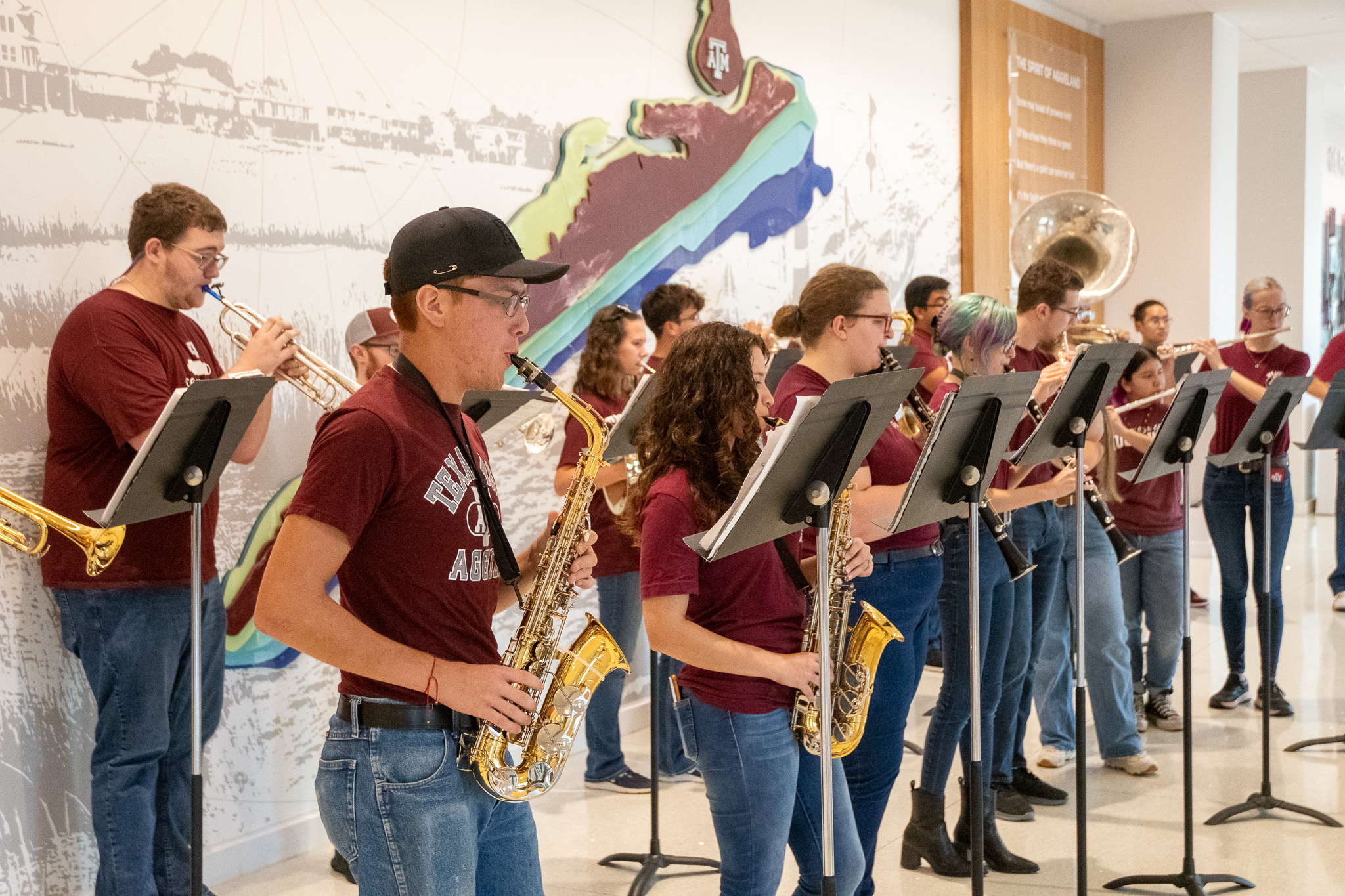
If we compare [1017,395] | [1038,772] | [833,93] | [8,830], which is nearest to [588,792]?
[1038,772]

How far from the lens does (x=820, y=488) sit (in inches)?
92.2

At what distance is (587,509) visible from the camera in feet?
7.77

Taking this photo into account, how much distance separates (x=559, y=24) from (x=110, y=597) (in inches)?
121

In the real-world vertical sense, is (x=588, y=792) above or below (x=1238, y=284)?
below

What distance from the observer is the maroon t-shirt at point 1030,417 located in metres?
4.12

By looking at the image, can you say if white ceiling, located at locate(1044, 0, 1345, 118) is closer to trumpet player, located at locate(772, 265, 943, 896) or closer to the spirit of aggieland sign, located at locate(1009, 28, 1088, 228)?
the spirit of aggieland sign, located at locate(1009, 28, 1088, 228)

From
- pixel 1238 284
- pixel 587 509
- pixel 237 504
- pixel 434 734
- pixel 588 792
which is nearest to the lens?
pixel 434 734

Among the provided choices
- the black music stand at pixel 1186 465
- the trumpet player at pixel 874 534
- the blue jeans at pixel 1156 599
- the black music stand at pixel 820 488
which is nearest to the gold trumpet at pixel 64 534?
the black music stand at pixel 820 488

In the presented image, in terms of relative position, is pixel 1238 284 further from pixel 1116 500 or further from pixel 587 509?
pixel 587 509

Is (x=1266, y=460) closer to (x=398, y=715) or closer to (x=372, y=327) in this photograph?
(x=372, y=327)

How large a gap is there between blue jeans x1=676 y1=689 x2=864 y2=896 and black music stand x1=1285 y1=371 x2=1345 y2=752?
3.34 m

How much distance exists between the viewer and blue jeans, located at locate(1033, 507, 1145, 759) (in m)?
4.88

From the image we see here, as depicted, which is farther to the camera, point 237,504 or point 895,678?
point 237,504

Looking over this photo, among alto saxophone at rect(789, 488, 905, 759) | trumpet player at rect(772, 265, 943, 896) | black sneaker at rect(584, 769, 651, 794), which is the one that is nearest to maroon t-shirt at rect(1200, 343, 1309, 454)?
black sneaker at rect(584, 769, 651, 794)
